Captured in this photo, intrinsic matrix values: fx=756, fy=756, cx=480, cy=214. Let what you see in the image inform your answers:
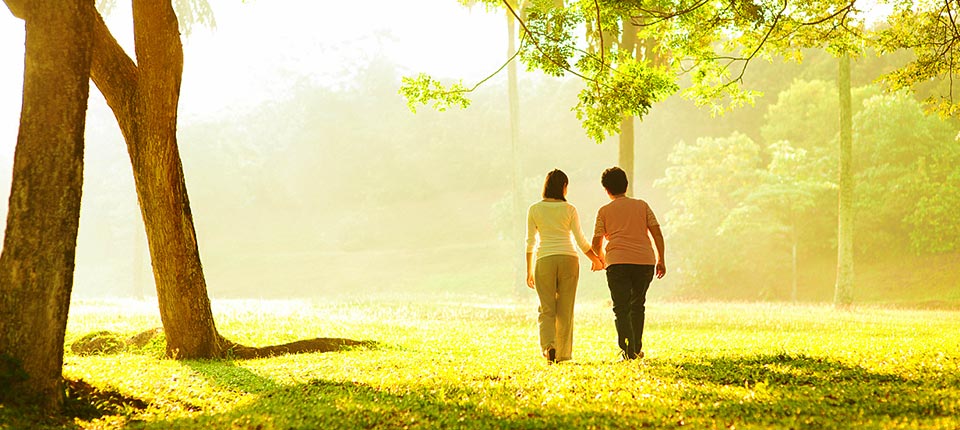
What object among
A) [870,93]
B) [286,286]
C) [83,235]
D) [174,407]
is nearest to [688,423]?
[174,407]

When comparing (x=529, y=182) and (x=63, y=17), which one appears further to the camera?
(x=529, y=182)

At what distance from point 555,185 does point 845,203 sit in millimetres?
18542

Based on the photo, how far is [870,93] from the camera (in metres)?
37.7

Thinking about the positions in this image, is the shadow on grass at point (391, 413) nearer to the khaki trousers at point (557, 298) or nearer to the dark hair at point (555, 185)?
the khaki trousers at point (557, 298)

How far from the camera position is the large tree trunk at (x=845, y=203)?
24.0 m

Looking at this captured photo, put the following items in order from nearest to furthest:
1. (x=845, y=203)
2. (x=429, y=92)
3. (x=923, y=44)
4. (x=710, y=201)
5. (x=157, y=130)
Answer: (x=157, y=130)
(x=429, y=92)
(x=923, y=44)
(x=845, y=203)
(x=710, y=201)

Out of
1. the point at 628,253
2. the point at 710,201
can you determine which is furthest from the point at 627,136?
the point at 710,201

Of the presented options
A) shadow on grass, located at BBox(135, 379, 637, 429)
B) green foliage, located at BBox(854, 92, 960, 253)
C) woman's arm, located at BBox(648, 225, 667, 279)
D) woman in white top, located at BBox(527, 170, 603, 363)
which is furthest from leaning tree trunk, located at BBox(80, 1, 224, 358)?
green foliage, located at BBox(854, 92, 960, 253)

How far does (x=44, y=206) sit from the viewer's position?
5941mm

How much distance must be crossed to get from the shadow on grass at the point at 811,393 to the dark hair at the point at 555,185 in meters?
2.43

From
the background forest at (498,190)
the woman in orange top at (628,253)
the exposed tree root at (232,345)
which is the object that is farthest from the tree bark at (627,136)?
the woman in orange top at (628,253)

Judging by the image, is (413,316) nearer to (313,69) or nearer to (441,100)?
(441,100)

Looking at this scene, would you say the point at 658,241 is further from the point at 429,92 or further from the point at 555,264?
the point at 429,92

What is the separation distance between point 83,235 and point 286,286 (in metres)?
29.2
